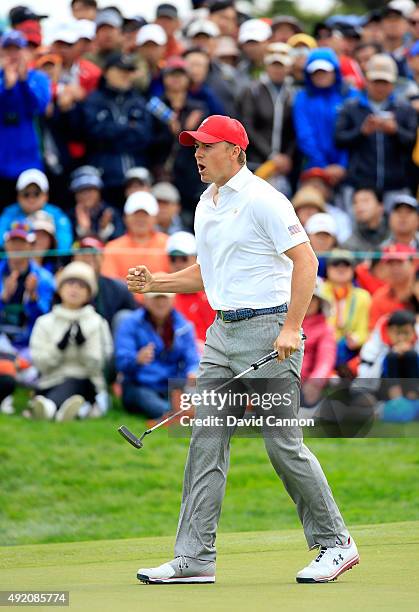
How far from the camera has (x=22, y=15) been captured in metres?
16.0

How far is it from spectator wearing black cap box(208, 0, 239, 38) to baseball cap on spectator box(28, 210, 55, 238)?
5012 mm

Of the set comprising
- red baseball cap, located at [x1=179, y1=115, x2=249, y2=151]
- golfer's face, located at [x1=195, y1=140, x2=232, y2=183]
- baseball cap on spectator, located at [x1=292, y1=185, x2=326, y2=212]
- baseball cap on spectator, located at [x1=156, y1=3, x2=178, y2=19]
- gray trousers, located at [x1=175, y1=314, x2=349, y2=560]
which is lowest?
gray trousers, located at [x1=175, y1=314, x2=349, y2=560]

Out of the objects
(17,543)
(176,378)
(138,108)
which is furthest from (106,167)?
(17,543)

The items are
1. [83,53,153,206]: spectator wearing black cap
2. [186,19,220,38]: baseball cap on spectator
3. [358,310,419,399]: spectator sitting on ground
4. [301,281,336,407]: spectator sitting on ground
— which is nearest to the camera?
[301,281,336,407]: spectator sitting on ground

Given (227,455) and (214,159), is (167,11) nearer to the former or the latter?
(214,159)

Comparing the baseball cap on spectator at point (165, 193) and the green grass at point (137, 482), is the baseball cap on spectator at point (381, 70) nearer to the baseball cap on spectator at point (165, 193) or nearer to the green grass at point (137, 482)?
the baseball cap on spectator at point (165, 193)

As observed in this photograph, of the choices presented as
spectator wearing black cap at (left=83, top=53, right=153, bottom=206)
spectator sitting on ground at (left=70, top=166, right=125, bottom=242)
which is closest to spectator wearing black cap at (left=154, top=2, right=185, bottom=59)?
spectator wearing black cap at (left=83, top=53, right=153, bottom=206)

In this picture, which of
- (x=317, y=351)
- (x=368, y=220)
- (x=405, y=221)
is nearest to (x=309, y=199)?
(x=368, y=220)

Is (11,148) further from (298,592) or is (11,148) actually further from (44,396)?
(298,592)

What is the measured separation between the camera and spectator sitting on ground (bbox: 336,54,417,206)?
15.0 m

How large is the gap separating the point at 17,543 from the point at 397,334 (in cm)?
402

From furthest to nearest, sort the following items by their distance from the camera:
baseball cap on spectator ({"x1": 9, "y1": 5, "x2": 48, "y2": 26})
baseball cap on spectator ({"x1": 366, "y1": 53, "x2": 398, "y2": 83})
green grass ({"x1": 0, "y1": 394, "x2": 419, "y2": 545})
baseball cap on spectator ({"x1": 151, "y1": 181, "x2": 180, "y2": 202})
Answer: baseball cap on spectator ({"x1": 9, "y1": 5, "x2": 48, "y2": 26}) → baseball cap on spectator ({"x1": 366, "y1": 53, "x2": 398, "y2": 83}) → baseball cap on spectator ({"x1": 151, "y1": 181, "x2": 180, "y2": 202}) → green grass ({"x1": 0, "y1": 394, "x2": 419, "y2": 545})

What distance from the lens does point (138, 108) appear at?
1477cm

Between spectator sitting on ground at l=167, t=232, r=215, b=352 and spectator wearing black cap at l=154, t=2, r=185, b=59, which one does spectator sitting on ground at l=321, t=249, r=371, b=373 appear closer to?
spectator sitting on ground at l=167, t=232, r=215, b=352
